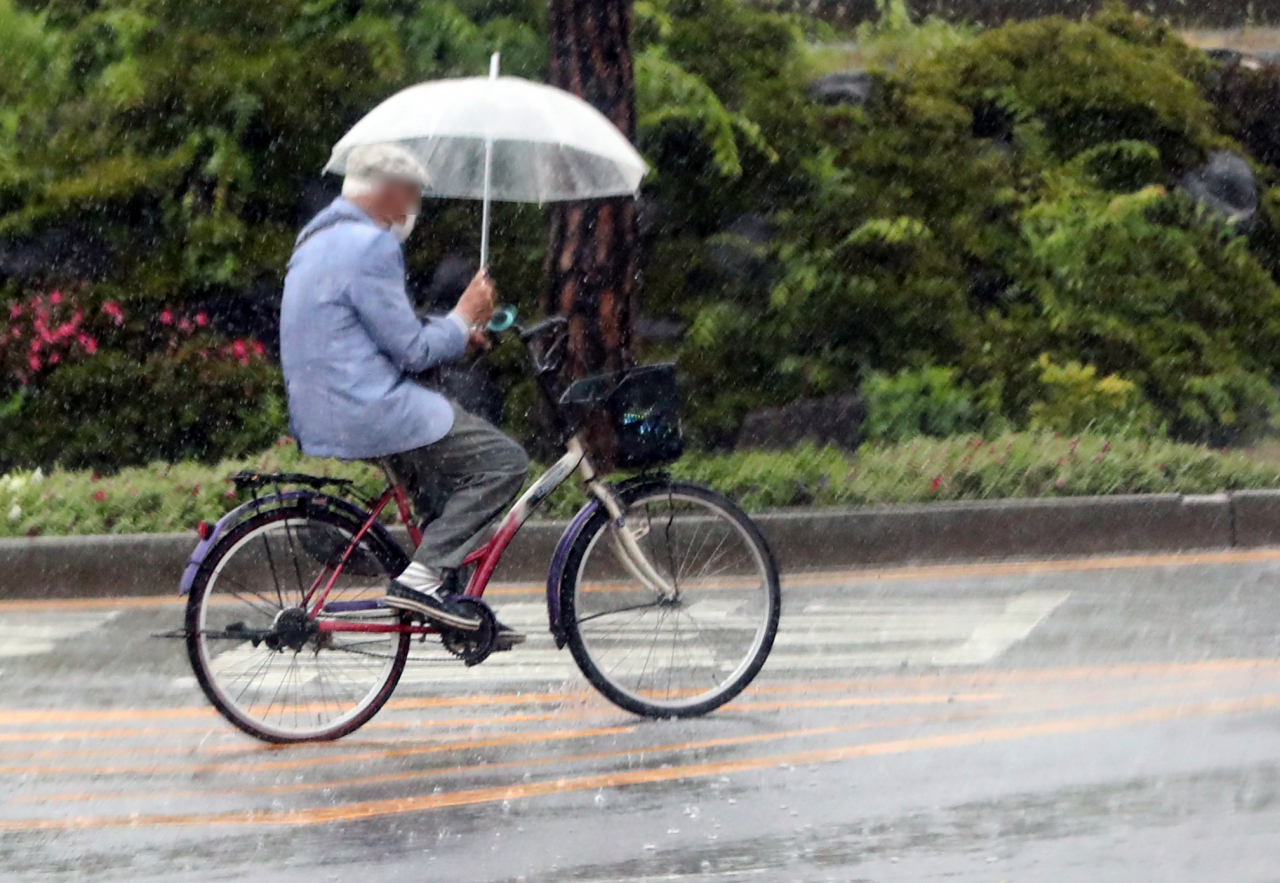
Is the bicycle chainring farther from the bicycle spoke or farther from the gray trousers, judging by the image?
the bicycle spoke

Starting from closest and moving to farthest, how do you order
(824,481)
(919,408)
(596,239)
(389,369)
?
(389,369), (824,481), (596,239), (919,408)

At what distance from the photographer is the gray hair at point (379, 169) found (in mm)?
6246

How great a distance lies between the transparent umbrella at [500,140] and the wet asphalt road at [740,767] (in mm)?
1702

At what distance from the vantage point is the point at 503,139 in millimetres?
7234

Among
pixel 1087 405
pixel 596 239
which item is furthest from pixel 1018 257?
pixel 596 239

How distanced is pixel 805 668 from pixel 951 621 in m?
1.20

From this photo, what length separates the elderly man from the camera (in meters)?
6.18

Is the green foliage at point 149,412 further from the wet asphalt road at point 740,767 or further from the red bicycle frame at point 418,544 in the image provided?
the red bicycle frame at point 418,544

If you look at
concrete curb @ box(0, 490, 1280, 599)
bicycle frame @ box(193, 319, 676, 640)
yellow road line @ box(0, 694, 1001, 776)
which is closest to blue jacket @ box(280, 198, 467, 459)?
bicycle frame @ box(193, 319, 676, 640)

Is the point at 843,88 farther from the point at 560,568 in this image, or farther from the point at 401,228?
the point at 560,568

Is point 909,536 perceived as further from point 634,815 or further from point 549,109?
point 634,815

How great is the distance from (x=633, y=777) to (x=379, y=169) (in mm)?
2042

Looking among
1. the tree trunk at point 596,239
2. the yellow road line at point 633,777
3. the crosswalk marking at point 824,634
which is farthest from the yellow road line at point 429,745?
the tree trunk at point 596,239

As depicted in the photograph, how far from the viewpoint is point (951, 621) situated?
8.50 meters
